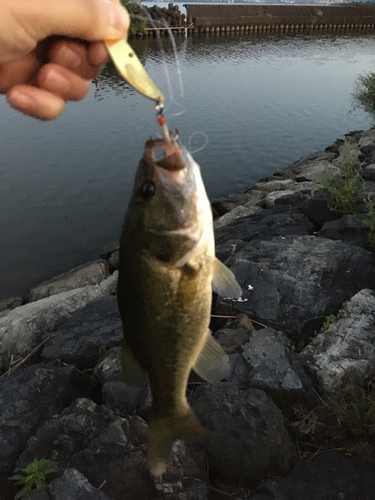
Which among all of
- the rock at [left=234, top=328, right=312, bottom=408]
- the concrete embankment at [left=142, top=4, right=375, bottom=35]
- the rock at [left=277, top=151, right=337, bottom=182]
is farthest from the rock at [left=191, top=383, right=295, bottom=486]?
the concrete embankment at [left=142, top=4, right=375, bottom=35]

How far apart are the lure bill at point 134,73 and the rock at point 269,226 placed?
618 centimetres

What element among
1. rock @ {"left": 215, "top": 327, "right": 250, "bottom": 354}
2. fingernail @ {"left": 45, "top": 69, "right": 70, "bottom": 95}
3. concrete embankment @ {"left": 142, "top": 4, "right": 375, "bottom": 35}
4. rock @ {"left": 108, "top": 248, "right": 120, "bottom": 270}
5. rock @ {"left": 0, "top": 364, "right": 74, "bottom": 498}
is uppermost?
Answer: concrete embankment @ {"left": 142, "top": 4, "right": 375, "bottom": 35}

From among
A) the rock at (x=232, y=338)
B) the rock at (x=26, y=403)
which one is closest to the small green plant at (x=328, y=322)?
the rock at (x=232, y=338)

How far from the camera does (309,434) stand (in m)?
3.76

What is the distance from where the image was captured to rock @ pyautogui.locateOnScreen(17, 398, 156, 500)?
329 cm

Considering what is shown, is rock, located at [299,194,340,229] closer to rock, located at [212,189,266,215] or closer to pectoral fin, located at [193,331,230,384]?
rock, located at [212,189,266,215]

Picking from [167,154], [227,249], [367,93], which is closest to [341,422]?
[167,154]

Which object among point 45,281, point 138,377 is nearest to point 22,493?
point 138,377

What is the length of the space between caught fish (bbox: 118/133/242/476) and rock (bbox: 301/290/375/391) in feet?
8.49

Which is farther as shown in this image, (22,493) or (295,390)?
(295,390)

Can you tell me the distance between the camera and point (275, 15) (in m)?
52.9

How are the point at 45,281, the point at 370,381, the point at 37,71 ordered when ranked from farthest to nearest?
the point at 45,281 → the point at 370,381 → the point at 37,71

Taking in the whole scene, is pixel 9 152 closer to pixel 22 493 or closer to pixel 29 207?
pixel 29 207

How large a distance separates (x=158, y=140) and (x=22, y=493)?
124 inches
